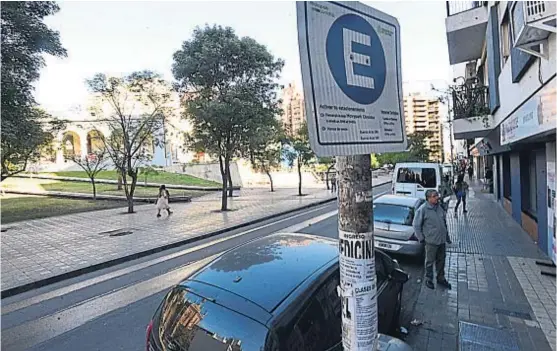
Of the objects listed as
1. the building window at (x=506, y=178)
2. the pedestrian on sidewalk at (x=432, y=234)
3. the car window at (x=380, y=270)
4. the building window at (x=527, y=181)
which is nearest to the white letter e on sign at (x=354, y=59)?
the car window at (x=380, y=270)

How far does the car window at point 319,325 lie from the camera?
260 centimetres

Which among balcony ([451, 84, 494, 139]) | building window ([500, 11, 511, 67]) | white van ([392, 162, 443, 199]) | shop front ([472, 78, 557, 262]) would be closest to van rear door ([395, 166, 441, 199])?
white van ([392, 162, 443, 199])

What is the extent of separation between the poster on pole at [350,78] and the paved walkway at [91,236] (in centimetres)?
812

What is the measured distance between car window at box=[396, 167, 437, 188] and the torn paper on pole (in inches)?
570

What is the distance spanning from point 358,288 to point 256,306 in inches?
44.8

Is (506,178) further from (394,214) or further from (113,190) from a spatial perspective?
(113,190)

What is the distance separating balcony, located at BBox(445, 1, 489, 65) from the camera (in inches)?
513

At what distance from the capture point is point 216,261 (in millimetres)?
3467

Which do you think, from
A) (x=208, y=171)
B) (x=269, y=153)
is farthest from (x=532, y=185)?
(x=208, y=171)

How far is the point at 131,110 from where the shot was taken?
682 inches

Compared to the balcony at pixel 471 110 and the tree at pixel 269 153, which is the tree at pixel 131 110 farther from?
the balcony at pixel 471 110

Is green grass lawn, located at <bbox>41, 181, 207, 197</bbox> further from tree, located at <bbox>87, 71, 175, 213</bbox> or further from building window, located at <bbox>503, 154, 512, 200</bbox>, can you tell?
building window, located at <bbox>503, 154, 512, 200</bbox>

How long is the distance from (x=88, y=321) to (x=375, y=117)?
17.9ft

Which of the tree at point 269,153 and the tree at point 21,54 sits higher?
the tree at point 21,54
